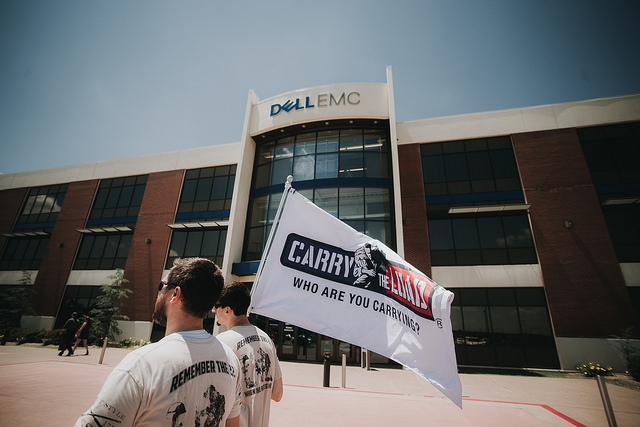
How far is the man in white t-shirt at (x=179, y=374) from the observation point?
1.28 m

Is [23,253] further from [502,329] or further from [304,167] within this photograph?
[502,329]

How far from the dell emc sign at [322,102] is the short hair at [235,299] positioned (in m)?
16.1

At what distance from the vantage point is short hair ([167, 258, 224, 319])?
1.72 metres

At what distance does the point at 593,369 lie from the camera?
462 inches

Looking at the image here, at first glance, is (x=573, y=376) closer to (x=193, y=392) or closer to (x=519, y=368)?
(x=519, y=368)

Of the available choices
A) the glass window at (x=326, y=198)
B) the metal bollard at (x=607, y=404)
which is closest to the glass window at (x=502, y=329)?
the glass window at (x=326, y=198)

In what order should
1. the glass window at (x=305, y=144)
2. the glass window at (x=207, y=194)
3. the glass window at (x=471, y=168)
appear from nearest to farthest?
the glass window at (x=471, y=168), the glass window at (x=305, y=144), the glass window at (x=207, y=194)

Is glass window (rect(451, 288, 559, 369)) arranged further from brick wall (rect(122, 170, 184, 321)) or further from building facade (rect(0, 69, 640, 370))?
brick wall (rect(122, 170, 184, 321))

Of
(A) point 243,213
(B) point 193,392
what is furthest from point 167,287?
(A) point 243,213

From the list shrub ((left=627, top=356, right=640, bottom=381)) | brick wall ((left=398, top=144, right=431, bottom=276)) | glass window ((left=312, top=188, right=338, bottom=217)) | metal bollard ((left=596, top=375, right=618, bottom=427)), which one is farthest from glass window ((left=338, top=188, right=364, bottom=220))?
shrub ((left=627, top=356, right=640, bottom=381))

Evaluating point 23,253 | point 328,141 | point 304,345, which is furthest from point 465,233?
point 23,253

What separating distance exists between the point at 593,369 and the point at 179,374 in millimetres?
17186

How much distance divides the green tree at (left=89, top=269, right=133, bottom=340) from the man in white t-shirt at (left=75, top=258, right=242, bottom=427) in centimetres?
2048

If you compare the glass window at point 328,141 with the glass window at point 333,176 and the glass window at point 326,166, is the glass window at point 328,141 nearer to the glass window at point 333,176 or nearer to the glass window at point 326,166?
the glass window at point 333,176
